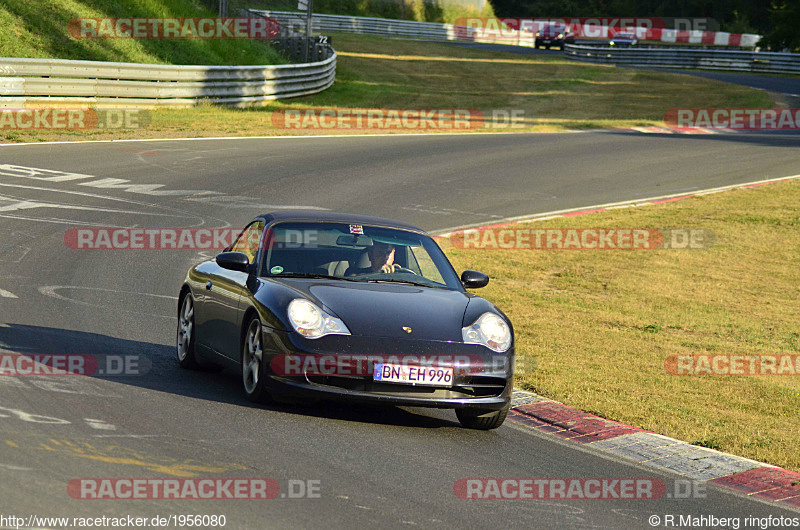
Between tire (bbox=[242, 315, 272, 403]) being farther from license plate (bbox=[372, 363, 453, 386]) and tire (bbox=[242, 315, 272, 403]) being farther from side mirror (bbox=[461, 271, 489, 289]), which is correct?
side mirror (bbox=[461, 271, 489, 289])

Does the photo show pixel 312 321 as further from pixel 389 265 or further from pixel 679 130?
pixel 679 130

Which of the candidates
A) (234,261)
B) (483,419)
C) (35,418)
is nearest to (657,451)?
(483,419)

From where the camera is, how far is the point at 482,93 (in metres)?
44.2

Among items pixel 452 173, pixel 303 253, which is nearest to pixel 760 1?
pixel 452 173

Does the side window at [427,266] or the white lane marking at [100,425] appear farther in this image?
the side window at [427,266]

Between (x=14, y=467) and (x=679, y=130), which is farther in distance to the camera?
(x=679, y=130)

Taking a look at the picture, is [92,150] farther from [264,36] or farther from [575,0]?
[575,0]

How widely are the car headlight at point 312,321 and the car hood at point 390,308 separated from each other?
0.06m

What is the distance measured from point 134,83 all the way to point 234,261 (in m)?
20.9

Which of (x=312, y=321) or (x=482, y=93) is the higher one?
(x=312, y=321)

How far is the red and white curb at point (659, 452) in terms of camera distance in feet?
22.5

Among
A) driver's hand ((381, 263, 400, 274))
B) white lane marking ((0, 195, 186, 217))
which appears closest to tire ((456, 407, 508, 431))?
driver's hand ((381, 263, 400, 274))

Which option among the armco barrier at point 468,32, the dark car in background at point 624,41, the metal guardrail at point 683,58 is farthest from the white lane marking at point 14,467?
the dark car in background at point 624,41

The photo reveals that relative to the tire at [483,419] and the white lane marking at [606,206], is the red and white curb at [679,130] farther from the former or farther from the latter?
the tire at [483,419]
